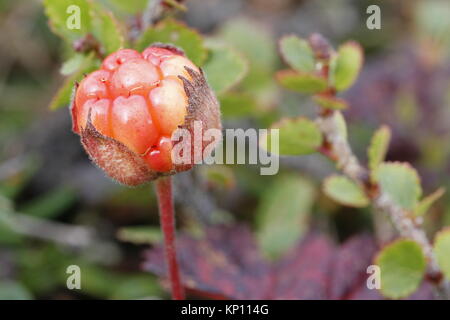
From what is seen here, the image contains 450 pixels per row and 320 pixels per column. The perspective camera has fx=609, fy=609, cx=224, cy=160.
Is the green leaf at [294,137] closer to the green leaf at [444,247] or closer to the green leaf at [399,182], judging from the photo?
the green leaf at [399,182]

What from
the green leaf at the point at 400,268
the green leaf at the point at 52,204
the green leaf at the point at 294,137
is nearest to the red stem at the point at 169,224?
the green leaf at the point at 294,137

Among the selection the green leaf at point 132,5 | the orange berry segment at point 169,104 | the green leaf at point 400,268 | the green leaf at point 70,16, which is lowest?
the green leaf at point 400,268

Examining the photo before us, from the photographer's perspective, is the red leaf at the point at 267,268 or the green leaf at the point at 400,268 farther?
the red leaf at the point at 267,268

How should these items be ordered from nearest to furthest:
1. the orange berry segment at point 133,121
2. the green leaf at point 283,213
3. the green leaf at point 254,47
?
the orange berry segment at point 133,121
the green leaf at point 283,213
the green leaf at point 254,47

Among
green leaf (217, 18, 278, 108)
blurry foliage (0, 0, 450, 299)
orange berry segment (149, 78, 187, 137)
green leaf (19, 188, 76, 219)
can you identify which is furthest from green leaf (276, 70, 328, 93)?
green leaf (19, 188, 76, 219)

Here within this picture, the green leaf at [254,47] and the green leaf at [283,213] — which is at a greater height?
the green leaf at [254,47]
